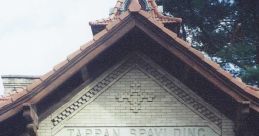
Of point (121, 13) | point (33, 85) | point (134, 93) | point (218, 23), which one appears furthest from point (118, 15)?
point (218, 23)

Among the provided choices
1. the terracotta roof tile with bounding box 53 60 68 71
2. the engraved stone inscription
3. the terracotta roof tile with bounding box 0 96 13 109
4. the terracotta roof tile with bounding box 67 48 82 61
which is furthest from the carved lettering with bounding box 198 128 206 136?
the terracotta roof tile with bounding box 0 96 13 109

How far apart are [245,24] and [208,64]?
1411cm

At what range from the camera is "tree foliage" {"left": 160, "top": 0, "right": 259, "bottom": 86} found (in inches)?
846

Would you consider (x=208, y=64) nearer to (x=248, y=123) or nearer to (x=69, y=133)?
(x=248, y=123)

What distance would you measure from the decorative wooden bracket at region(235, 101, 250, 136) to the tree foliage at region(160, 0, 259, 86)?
40.4 feet

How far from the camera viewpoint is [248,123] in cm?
869

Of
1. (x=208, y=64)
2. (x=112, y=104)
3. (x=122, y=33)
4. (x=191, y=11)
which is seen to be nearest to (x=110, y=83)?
(x=112, y=104)

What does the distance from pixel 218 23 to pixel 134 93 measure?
14372 mm

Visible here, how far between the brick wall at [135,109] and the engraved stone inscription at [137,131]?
76 millimetres

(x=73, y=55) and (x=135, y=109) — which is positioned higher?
(x=73, y=55)

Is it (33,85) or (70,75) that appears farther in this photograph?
(70,75)

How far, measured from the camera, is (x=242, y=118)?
8.21 m

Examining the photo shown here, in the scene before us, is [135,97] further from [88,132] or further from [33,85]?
[33,85]

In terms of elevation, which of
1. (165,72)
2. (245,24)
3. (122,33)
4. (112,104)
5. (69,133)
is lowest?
(69,133)
